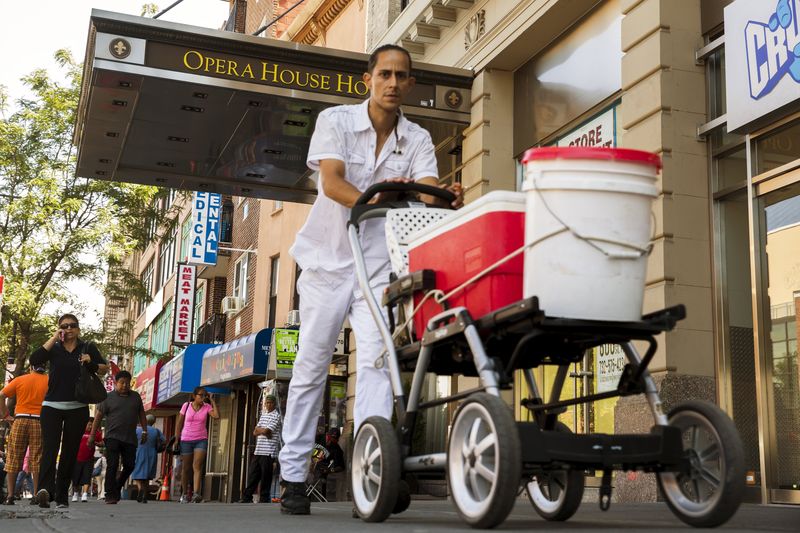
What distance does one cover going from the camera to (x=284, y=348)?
20.8 metres

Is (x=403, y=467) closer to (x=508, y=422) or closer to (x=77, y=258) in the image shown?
(x=508, y=422)

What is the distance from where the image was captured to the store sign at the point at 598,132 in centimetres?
1052

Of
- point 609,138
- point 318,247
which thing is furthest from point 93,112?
point 318,247

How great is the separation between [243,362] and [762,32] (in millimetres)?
16860

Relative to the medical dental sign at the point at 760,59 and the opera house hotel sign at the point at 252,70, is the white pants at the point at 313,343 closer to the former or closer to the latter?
the medical dental sign at the point at 760,59

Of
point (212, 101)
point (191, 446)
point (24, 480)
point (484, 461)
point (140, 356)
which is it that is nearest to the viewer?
point (484, 461)

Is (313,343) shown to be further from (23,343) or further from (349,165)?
(23,343)

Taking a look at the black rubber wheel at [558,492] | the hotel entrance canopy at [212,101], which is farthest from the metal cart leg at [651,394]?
the hotel entrance canopy at [212,101]

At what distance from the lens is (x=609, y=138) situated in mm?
10531

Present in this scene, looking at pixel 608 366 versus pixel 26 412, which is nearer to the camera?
pixel 608 366

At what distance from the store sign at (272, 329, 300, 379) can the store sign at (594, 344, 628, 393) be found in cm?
1152

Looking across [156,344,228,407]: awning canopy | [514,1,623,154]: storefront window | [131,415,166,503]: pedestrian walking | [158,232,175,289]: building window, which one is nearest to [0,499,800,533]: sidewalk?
[514,1,623,154]: storefront window

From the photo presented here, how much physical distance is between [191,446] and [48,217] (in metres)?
11.4

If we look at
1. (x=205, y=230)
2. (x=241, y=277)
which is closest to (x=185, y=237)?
(x=205, y=230)
